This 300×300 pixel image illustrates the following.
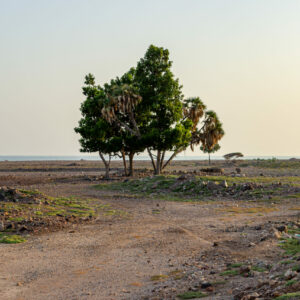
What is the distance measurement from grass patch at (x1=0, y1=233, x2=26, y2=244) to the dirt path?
295mm

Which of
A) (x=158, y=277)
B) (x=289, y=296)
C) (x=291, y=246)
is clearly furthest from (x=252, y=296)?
(x=291, y=246)

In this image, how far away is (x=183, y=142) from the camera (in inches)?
1372

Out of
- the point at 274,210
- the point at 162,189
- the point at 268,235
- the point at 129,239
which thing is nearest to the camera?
the point at 268,235

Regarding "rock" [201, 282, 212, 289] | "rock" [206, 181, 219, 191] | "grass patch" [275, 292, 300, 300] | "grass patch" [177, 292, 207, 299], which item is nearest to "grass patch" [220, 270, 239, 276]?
"rock" [201, 282, 212, 289]

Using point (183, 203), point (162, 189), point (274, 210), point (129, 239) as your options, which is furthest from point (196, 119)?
point (129, 239)

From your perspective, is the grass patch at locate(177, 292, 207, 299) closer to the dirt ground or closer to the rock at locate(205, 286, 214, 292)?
the dirt ground

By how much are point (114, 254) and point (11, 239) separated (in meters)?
3.38

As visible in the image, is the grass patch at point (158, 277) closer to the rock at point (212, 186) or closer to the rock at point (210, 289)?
the rock at point (210, 289)

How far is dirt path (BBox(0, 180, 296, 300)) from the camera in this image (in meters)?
7.14

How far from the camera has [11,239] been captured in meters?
11.2

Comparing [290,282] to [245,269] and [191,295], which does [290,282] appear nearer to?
[191,295]

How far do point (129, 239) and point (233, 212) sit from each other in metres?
6.23

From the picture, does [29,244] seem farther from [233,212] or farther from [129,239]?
[233,212]

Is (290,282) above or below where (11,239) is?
above
